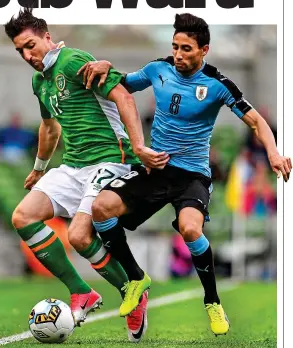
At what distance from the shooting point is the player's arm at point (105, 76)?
8.92 meters

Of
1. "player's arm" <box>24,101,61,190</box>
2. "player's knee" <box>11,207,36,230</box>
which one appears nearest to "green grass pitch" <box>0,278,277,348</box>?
"player's knee" <box>11,207,36,230</box>

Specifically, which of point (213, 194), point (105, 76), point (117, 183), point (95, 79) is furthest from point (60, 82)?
point (213, 194)

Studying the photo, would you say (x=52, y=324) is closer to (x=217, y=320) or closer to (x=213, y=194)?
(x=217, y=320)

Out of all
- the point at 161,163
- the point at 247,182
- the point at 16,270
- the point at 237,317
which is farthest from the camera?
the point at 247,182

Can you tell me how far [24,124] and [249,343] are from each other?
12330 millimetres

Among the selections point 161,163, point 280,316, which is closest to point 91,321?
point 280,316

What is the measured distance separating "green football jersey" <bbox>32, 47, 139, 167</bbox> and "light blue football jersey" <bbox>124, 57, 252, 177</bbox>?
39 centimetres

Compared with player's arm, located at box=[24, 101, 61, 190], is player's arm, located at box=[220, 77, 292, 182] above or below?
above

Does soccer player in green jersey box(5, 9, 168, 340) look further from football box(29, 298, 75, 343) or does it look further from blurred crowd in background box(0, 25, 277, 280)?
blurred crowd in background box(0, 25, 277, 280)

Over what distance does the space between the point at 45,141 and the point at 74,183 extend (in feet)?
2.47

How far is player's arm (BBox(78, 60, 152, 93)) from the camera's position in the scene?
892 centimetres

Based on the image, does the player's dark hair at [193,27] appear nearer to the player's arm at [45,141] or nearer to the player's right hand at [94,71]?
the player's right hand at [94,71]

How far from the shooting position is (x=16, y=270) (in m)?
19.7

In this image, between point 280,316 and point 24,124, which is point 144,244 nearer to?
point 24,124
